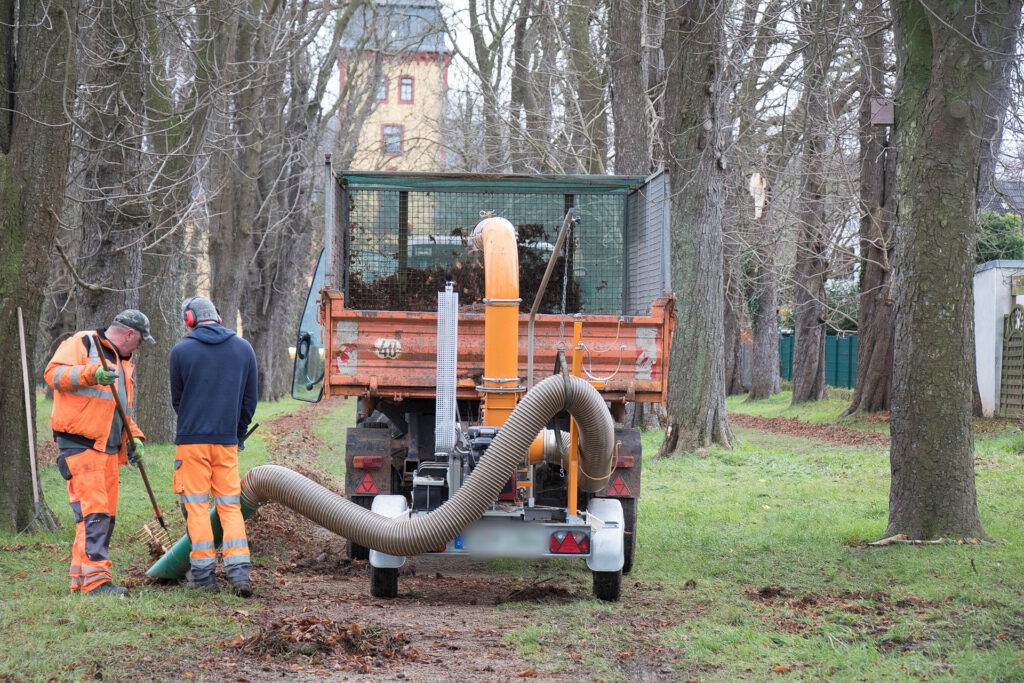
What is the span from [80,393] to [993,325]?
55.7ft

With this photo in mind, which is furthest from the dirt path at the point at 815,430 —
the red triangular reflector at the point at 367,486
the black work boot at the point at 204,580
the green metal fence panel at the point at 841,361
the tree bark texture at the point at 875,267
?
the black work boot at the point at 204,580

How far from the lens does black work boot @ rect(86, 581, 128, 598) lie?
22.3 feet

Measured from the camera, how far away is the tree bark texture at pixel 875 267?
20.8 metres

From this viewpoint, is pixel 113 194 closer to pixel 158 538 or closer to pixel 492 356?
pixel 158 538

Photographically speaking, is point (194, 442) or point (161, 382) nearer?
point (194, 442)

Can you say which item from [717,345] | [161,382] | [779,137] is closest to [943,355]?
[717,345]

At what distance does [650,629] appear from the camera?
6.49 metres

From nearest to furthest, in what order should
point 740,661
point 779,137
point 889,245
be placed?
point 740,661 < point 889,245 < point 779,137

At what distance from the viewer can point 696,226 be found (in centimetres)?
1559

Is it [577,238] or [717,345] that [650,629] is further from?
[717,345]

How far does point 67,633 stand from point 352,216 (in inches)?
177

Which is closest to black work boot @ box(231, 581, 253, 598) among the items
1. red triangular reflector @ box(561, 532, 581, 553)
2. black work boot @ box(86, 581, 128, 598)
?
black work boot @ box(86, 581, 128, 598)

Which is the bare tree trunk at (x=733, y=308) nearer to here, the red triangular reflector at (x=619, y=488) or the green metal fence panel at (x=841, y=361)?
the green metal fence panel at (x=841, y=361)

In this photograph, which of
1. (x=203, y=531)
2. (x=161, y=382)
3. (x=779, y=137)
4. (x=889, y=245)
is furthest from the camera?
(x=779, y=137)
